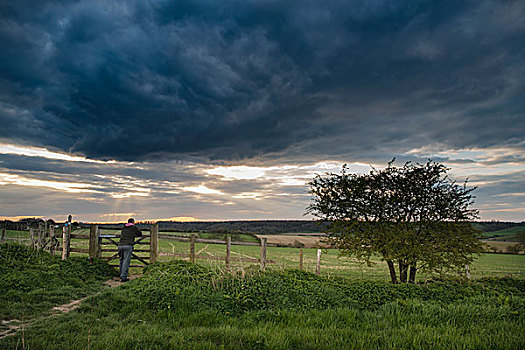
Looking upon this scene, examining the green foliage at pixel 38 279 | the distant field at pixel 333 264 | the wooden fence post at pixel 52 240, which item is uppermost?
the wooden fence post at pixel 52 240

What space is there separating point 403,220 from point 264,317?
29.1 ft

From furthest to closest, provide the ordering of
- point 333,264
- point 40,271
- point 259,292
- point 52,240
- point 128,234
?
point 333,264 → point 52,240 → point 128,234 → point 40,271 → point 259,292

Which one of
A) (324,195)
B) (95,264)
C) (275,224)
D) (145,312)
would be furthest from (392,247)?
(275,224)

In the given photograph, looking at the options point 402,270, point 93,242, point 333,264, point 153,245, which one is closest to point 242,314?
point 402,270

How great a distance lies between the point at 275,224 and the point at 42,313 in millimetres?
79662

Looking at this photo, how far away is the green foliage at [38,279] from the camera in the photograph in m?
8.85

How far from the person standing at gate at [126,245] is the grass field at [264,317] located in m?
3.33

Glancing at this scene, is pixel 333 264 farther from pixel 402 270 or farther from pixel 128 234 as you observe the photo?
pixel 128 234

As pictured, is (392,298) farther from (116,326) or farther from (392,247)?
(116,326)

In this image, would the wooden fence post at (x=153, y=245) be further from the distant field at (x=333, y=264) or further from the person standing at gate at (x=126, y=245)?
the person standing at gate at (x=126, y=245)

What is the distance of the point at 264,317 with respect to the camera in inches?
306

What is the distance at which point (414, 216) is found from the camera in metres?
14.2

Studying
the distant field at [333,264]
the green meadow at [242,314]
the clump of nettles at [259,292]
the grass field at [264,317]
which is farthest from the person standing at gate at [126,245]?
the grass field at [264,317]

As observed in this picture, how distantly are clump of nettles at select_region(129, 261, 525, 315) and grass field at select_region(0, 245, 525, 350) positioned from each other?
28 mm
